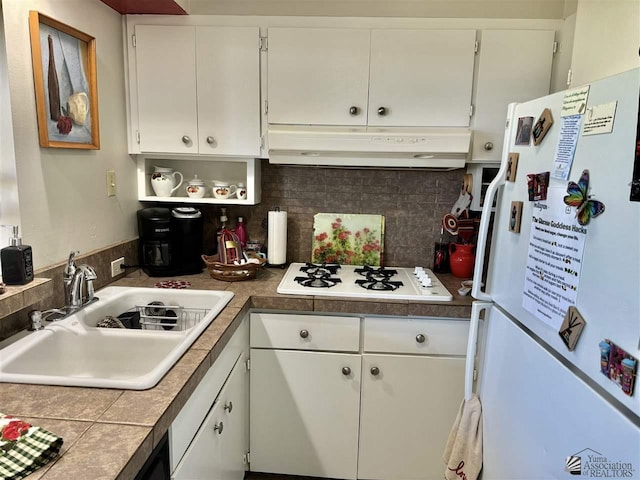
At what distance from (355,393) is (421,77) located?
142cm

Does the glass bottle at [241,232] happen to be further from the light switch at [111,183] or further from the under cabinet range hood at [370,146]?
the light switch at [111,183]

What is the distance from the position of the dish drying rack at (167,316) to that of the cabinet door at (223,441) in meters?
0.28

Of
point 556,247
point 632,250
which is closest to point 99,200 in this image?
point 556,247

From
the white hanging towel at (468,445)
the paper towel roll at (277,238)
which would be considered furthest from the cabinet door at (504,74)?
the white hanging towel at (468,445)

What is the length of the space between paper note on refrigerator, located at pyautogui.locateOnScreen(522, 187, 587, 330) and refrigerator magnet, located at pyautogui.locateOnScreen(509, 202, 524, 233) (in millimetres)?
76

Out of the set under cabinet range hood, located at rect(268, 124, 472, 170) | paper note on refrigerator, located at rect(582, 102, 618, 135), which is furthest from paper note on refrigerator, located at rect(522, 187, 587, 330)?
under cabinet range hood, located at rect(268, 124, 472, 170)

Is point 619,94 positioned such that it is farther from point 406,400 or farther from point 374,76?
point 406,400

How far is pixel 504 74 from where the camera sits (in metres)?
1.93

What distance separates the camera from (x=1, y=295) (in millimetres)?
1200

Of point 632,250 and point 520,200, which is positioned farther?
point 520,200

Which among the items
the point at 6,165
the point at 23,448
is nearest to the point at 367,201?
the point at 6,165

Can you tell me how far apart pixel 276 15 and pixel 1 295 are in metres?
1.68

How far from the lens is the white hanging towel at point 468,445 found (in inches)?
Result: 60.0

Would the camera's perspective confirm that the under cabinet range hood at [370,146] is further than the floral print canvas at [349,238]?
No
